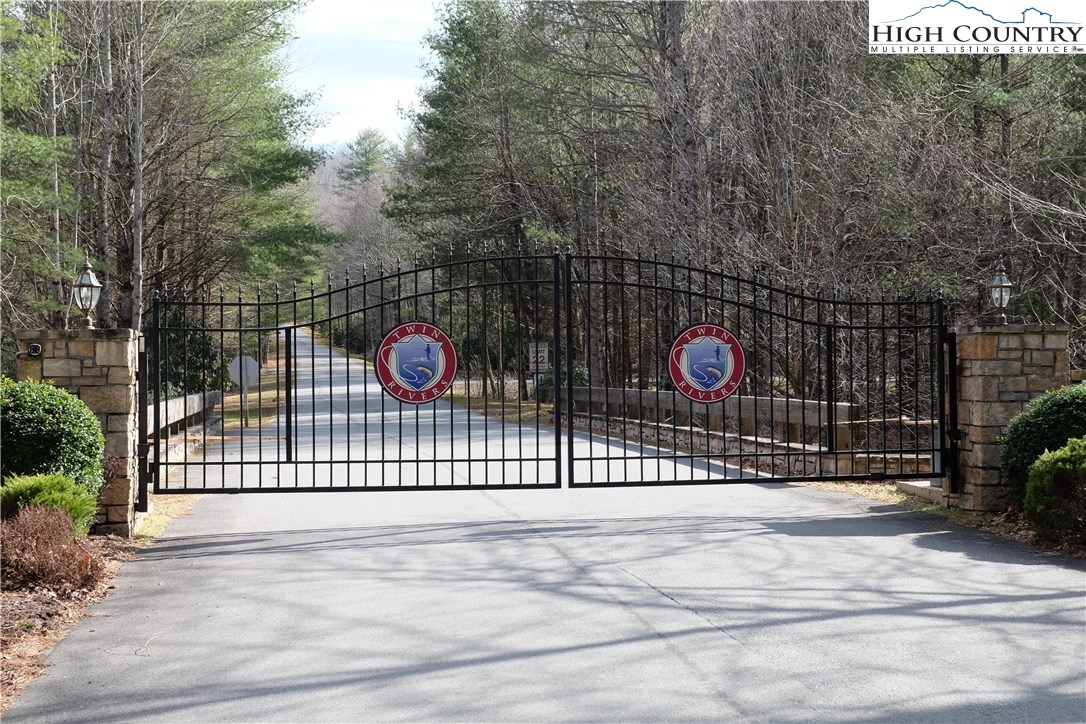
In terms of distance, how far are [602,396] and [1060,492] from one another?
15765mm

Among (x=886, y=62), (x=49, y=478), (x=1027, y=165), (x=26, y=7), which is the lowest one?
(x=49, y=478)

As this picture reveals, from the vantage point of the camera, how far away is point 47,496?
7984 mm

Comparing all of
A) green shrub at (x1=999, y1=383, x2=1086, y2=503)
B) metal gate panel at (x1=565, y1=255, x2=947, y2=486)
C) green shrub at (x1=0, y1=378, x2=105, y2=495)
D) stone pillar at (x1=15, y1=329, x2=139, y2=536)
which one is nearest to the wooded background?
metal gate panel at (x1=565, y1=255, x2=947, y2=486)

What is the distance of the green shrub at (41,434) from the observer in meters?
8.73

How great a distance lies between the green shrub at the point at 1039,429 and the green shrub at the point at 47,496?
7.79m

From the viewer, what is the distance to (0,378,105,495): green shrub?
8.73 m

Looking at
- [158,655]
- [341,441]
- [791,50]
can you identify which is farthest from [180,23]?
[158,655]

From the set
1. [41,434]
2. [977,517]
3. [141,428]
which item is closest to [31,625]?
[41,434]

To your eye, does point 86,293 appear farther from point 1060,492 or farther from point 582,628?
→ point 1060,492

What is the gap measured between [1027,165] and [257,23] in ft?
60.1

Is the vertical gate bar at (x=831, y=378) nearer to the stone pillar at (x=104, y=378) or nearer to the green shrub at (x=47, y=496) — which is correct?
the stone pillar at (x=104, y=378)

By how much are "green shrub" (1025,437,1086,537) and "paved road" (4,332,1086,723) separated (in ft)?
1.21

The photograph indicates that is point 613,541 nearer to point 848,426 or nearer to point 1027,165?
point 848,426

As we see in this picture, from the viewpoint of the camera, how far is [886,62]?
62.8ft
